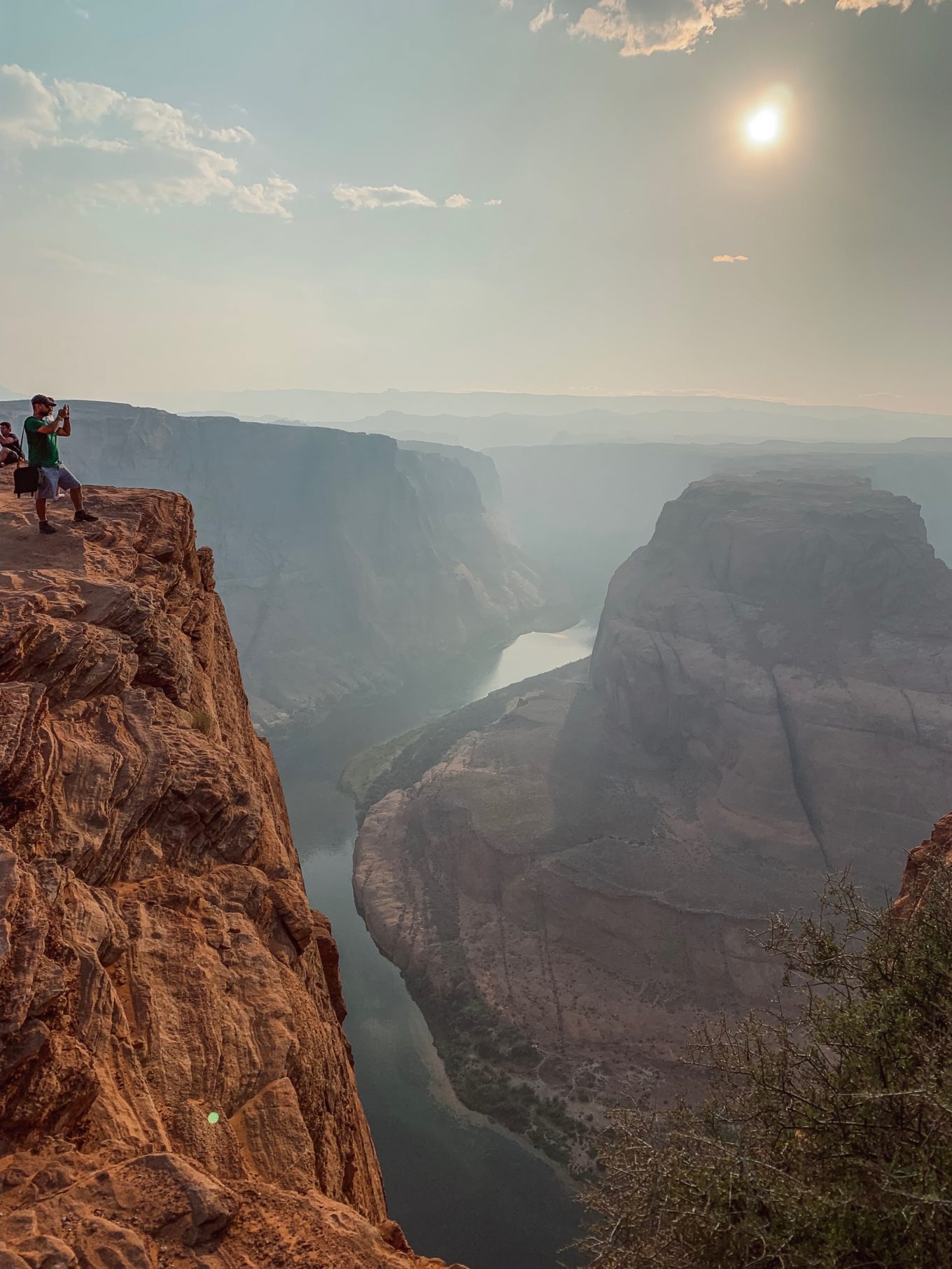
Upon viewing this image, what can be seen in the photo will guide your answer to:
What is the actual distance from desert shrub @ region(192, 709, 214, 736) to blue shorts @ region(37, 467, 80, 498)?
538 cm

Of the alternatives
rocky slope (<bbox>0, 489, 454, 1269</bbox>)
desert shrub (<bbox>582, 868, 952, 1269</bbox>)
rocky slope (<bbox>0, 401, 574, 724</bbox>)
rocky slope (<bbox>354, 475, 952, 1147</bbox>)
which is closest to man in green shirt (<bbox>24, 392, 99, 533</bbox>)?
rocky slope (<bbox>0, 489, 454, 1269</bbox>)

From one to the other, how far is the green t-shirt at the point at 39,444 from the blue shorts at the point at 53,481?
20 cm

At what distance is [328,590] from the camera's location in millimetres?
108312

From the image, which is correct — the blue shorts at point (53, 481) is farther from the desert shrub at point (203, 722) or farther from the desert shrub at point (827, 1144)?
the desert shrub at point (827, 1144)

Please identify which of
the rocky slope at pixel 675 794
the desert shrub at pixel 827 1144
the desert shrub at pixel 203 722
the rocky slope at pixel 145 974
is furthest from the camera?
the rocky slope at pixel 675 794

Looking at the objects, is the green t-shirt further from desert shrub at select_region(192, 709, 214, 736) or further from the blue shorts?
desert shrub at select_region(192, 709, 214, 736)

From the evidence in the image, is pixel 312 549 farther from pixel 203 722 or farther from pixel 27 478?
pixel 203 722

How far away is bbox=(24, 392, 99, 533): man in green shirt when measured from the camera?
43.7 ft

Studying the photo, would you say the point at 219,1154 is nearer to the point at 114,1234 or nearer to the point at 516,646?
the point at 114,1234

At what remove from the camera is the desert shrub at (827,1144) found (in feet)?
24.3

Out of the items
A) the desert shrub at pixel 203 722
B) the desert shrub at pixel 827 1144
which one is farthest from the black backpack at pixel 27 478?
the desert shrub at pixel 827 1144

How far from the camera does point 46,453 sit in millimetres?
13625

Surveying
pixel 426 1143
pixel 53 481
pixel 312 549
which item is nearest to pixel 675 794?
pixel 426 1143

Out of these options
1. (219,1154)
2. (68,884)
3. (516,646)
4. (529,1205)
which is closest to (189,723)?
(68,884)
